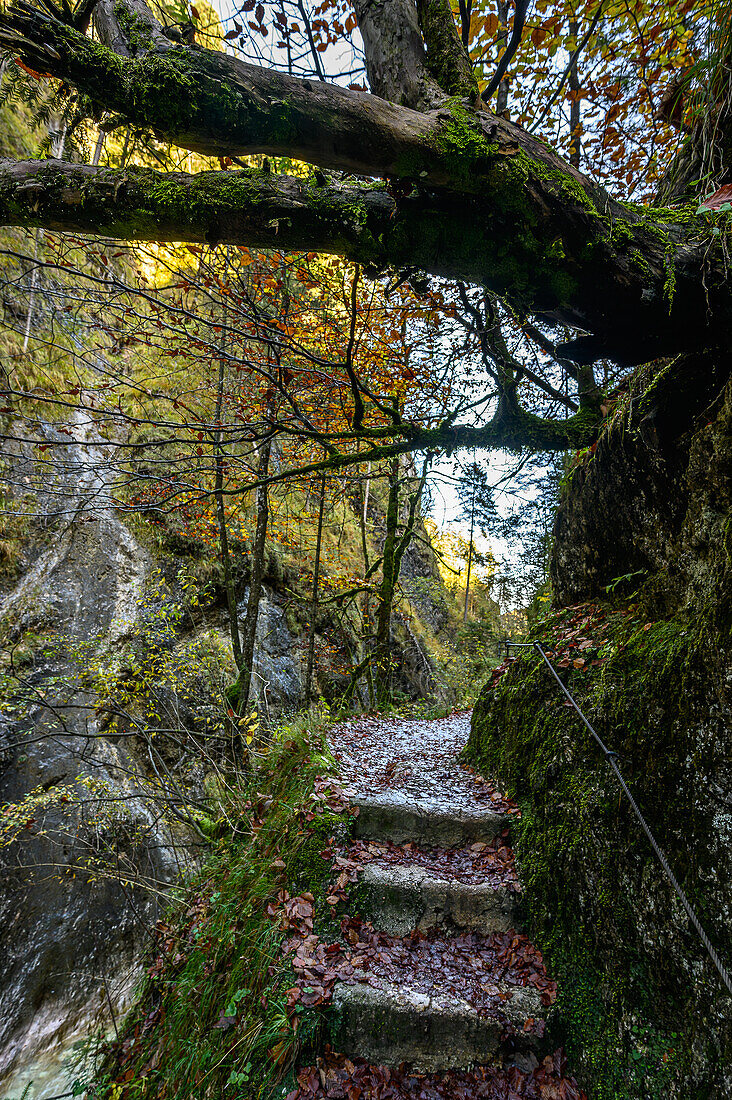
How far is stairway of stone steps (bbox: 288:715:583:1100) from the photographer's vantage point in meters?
2.33

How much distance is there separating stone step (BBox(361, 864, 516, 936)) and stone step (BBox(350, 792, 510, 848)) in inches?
21.1

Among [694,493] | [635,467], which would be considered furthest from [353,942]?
[635,467]

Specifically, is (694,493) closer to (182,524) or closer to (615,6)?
(615,6)

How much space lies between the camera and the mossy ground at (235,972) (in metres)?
2.48

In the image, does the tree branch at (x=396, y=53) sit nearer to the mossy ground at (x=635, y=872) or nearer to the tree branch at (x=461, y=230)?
the tree branch at (x=461, y=230)

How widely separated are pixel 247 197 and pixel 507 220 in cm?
122

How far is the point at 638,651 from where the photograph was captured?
276cm

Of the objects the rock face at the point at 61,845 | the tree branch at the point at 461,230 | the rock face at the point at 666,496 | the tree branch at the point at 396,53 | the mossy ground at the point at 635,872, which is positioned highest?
the tree branch at the point at 396,53

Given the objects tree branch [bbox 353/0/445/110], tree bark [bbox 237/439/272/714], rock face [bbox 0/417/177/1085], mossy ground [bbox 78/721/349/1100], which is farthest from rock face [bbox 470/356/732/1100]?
rock face [bbox 0/417/177/1085]

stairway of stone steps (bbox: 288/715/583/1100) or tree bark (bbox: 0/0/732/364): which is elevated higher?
tree bark (bbox: 0/0/732/364)

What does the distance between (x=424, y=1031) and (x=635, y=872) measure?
144cm

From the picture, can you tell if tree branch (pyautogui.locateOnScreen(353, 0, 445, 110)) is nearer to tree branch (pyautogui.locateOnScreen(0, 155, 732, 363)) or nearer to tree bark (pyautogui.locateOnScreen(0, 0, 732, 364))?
tree bark (pyautogui.locateOnScreen(0, 0, 732, 364))

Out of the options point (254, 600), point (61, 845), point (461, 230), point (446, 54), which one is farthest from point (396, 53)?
point (61, 845)

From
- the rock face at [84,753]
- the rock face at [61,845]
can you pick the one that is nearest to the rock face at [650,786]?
the rock face at [84,753]
